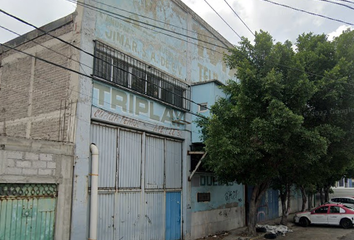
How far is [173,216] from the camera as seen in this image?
13242 millimetres

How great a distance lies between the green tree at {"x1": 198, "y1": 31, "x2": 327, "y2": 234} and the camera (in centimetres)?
1078

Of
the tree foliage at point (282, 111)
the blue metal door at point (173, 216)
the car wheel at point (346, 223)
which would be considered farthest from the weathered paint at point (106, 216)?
the car wheel at point (346, 223)

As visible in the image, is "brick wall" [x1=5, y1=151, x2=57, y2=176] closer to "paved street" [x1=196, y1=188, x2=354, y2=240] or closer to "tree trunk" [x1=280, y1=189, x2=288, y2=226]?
"paved street" [x1=196, y1=188, x2=354, y2=240]

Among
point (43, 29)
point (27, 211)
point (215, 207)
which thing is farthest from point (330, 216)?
point (43, 29)

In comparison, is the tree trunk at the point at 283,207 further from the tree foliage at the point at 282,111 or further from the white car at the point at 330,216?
the tree foliage at the point at 282,111

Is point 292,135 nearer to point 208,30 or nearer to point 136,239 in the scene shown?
point 136,239

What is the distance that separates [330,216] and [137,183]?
43.1ft

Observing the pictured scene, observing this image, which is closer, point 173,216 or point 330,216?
point 173,216

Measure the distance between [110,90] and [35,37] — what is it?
3.29 meters

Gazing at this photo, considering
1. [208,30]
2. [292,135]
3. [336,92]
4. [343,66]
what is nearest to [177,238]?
[292,135]

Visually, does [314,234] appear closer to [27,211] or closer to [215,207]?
[215,207]

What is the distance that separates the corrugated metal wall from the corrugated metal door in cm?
183

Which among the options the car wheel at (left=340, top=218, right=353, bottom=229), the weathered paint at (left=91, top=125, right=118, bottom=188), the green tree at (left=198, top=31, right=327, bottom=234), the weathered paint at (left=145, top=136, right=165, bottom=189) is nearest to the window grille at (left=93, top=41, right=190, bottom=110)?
the weathered paint at (left=91, top=125, right=118, bottom=188)

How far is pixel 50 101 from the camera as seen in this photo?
397 inches
